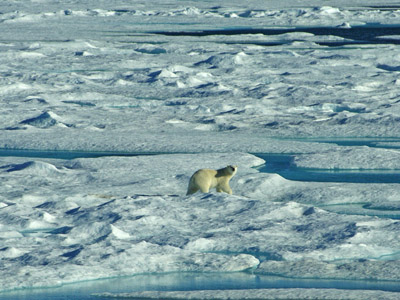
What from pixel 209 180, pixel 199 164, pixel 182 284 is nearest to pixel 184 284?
pixel 182 284

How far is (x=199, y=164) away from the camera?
6.44m

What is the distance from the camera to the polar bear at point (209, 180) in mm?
5344

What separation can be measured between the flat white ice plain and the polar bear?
0.16m

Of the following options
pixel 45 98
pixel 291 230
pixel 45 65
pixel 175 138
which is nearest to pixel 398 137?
pixel 175 138

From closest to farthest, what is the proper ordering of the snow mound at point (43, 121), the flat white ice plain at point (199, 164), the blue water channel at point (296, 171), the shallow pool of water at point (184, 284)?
the shallow pool of water at point (184, 284) < the flat white ice plain at point (199, 164) < the blue water channel at point (296, 171) < the snow mound at point (43, 121)

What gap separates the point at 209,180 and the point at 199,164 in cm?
108

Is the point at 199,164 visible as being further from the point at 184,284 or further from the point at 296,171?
the point at 184,284

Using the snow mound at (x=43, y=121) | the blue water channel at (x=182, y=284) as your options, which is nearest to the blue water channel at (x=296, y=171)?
Result: the snow mound at (x=43, y=121)

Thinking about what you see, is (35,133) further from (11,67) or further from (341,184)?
(11,67)

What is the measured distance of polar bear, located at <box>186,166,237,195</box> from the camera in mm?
5344

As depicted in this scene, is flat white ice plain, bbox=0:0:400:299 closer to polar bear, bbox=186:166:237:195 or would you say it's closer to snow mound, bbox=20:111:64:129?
snow mound, bbox=20:111:64:129

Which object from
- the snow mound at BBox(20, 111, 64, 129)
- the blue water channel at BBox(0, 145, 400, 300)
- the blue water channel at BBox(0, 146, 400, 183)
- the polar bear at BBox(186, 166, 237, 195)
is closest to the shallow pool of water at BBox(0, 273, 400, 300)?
the blue water channel at BBox(0, 145, 400, 300)

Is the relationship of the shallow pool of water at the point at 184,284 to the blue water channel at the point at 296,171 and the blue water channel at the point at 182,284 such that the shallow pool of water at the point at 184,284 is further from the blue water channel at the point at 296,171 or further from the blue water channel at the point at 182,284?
the blue water channel at the point at 296,171

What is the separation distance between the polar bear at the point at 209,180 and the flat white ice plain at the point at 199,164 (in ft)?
0.53
